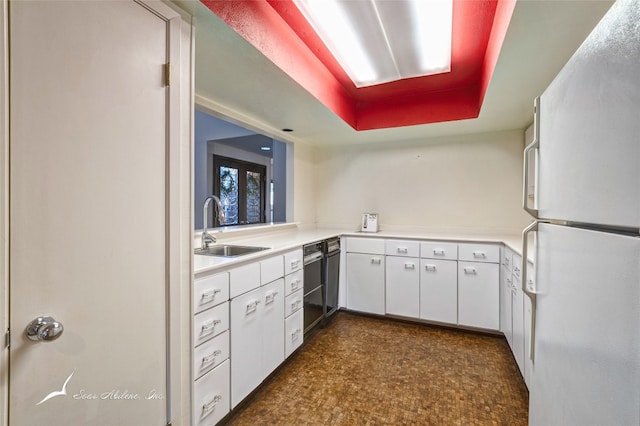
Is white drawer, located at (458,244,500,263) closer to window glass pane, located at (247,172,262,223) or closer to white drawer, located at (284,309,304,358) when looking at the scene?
white drawer, located at (284,309,304,358)

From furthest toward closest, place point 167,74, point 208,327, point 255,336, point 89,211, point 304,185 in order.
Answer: point 304,185 < point 255,336 < point 208,327 < point 167,74 < point 89,211

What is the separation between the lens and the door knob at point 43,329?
797mm

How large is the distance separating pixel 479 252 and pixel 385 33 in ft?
6.69

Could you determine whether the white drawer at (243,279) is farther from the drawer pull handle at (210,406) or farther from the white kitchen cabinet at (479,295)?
the white kitchen cabinet at (479,295)

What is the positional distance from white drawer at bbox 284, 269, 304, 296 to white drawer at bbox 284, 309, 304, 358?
20cm

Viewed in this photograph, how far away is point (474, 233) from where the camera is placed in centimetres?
322

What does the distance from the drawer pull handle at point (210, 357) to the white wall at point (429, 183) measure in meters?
2.54

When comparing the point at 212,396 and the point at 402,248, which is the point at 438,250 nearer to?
the point at 402,248

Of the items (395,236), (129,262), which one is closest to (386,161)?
(395,236)

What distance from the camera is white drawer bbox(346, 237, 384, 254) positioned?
308 centimetres

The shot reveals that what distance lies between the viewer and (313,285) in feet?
8.56

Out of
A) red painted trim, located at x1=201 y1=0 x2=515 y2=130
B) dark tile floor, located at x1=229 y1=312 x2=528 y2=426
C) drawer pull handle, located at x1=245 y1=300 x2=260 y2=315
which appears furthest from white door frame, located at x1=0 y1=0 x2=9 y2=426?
dark tile floor, located at x1=229 y1=312 x2=528 y2=426

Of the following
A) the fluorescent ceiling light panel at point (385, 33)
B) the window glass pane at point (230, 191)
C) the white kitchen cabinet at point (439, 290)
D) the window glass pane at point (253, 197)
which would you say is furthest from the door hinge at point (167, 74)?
the window glass pane at point (253, 197)

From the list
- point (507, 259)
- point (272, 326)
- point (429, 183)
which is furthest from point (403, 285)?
point (272, 326)
